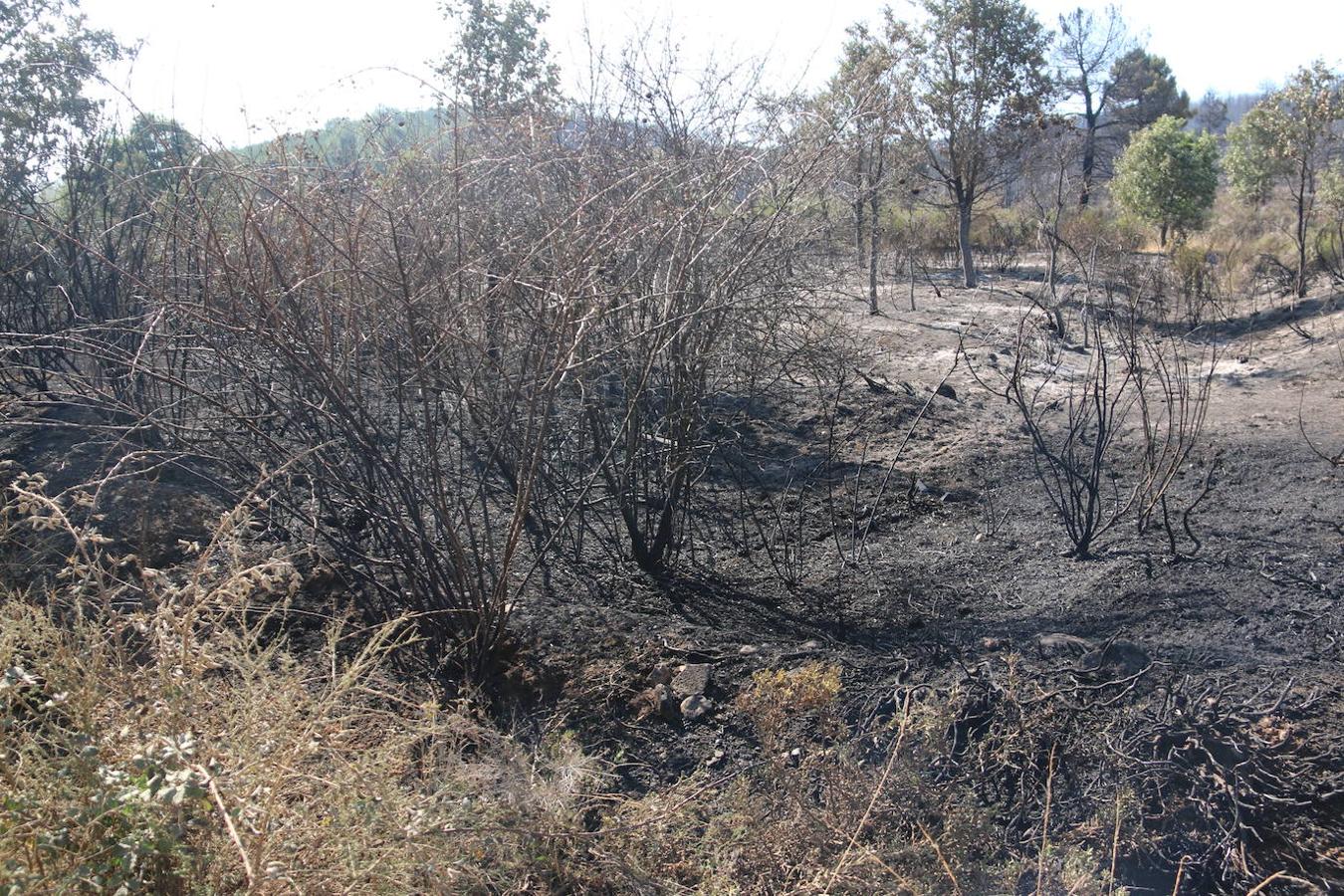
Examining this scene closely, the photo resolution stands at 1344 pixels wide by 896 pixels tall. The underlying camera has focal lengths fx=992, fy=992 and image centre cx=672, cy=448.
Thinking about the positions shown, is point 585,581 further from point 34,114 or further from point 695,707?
point 34,114

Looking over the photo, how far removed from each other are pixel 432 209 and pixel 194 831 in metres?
2.21

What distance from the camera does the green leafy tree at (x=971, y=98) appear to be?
14.0 m

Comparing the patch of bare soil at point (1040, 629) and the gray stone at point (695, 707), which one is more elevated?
the patch of bare soil at point (1040, 629)

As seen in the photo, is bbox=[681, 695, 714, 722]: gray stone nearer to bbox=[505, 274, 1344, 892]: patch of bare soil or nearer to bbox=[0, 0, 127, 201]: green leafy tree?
bbox=[505, 274, 1344, 892]: patch of bare soil

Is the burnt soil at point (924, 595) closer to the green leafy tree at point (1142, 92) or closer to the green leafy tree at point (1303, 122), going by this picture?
the green leafy tree at point (1303, 122)

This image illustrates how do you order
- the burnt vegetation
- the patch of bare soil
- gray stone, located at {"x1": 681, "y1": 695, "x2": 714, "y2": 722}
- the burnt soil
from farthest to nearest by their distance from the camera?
gray stone, located at {"x1": 681, "y1": 695, "x2": 714, "y2": 722}
the burnt soil
the patch of bare soil
the burnt vegetation

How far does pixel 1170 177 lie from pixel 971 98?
16.7 feet

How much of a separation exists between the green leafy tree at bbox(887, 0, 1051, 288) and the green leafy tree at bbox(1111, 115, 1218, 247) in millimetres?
3092

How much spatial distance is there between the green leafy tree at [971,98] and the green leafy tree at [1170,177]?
309cm

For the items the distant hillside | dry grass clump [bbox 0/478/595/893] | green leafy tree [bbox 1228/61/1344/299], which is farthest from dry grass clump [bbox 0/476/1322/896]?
green leafy tree [bbox 1228/61/1344/299]

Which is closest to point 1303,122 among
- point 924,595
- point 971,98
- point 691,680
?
point 971,98

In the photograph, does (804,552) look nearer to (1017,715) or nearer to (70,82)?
(1017,715)

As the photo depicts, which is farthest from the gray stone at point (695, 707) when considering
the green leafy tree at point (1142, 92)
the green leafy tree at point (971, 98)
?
the green leafy tree at point (1142, 92)

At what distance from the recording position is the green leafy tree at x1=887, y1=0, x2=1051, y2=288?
551 inches
